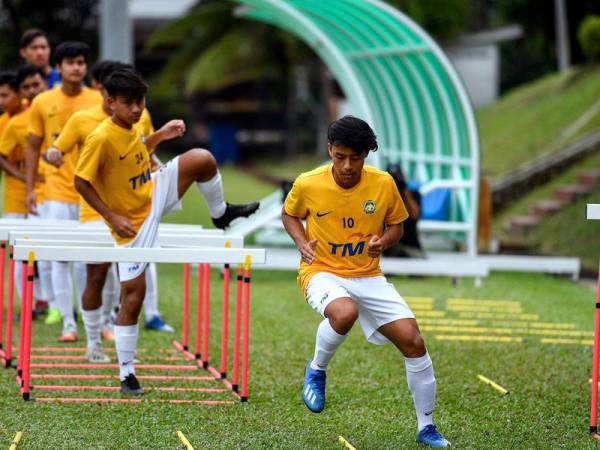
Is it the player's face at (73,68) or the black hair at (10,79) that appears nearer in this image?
the player's face at (73,68)

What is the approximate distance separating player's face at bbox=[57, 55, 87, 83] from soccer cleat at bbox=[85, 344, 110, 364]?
2240 mm

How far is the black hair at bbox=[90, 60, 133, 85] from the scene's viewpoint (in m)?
8.84

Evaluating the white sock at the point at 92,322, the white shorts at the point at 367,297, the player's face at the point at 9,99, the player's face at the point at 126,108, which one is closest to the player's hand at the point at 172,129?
the player's face at the point at 126,108

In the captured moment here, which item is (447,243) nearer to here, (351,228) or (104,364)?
(104,364)

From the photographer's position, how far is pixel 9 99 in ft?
38.1

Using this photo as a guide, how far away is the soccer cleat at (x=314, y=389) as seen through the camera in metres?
7.16

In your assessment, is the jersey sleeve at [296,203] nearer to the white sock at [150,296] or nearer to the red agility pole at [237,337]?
the red agility pole at [237,337]

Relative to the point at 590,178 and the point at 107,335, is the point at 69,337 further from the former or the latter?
the point at 590,178

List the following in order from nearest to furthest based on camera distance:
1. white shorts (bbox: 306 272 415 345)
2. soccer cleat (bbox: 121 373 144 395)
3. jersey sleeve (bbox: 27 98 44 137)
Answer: white shorts (bbox: 306 272 415 345) < soccer cleat (bbox: 121 373 144 395) < jersey sleeve (bbox: 27 98 44 137)

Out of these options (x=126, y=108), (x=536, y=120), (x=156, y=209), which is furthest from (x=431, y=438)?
(x=536, y=120)

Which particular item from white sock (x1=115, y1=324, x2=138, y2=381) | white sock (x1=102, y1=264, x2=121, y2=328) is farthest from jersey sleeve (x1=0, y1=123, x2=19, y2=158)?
white sock (x1=115, y1=324, x2=138, y2=381)

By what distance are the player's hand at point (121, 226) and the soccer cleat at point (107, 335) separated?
2351 millimetres

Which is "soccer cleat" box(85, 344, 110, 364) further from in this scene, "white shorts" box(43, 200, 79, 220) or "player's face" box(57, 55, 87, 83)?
"player's face" box(57, 55, 87, 83)

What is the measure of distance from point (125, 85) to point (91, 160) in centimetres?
53
